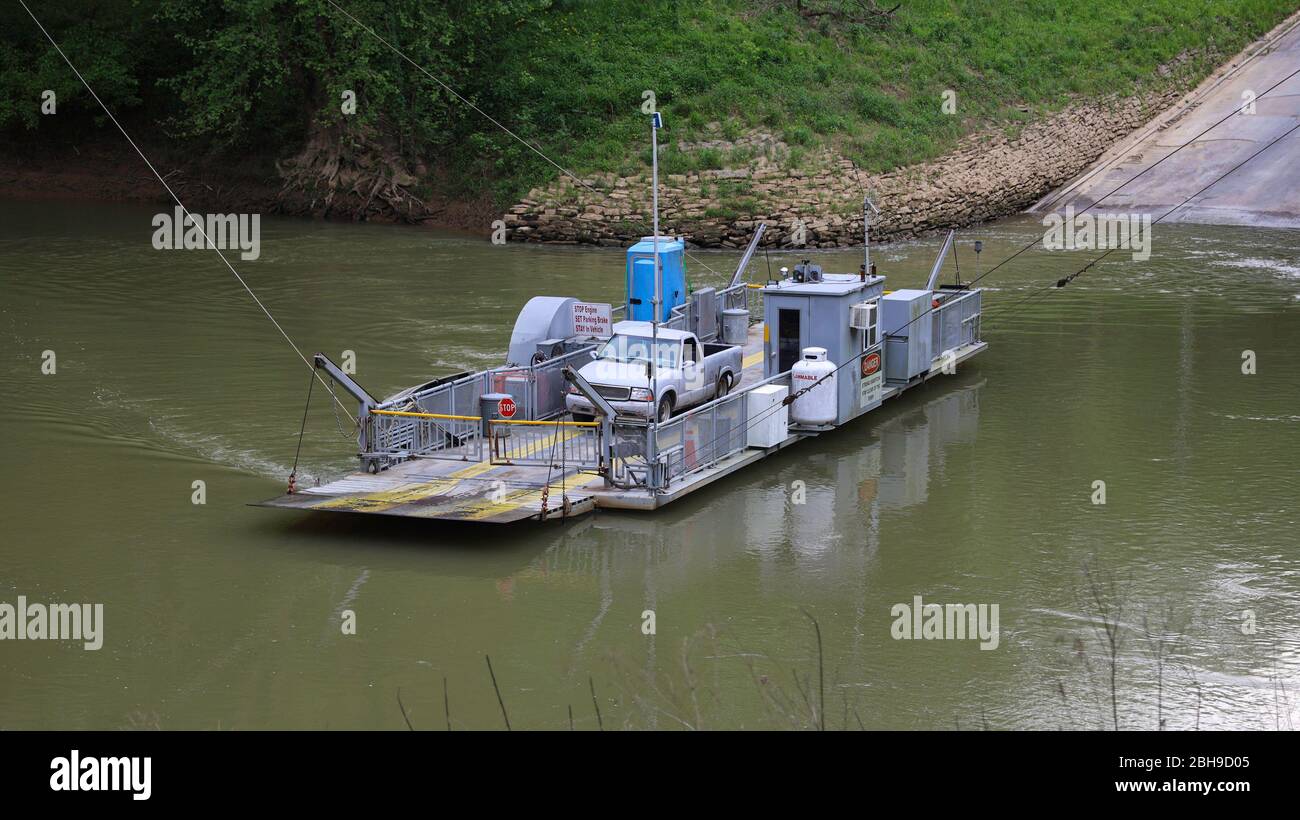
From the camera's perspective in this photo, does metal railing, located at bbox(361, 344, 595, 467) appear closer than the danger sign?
Yes

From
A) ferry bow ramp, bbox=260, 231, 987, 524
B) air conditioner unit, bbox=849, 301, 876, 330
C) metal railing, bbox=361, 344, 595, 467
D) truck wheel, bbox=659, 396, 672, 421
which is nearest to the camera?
ferry bow ramp, bbox=260, 231, 987, 524

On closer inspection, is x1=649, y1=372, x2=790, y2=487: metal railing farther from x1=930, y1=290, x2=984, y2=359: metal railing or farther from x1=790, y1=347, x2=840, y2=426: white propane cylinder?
x1=930, y1=290, x2=984, y2=359: metal railing

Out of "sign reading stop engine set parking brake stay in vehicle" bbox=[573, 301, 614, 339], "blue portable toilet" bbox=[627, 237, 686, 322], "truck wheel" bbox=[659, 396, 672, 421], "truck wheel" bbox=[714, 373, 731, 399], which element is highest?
"blue portable toilet" bbox=[627, 237, 686, 322]

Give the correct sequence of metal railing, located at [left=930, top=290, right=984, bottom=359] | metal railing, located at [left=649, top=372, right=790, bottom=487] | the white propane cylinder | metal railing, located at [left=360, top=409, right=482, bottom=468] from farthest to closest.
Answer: metal railing, located at [left=930, top=290, right=984, bottom=359] < the white propane cylinder < metal railing, located at [left=360, top=409, right=482, bottom=468] < metal railing, located at [left=649, top=372, right=790, bottom=487]

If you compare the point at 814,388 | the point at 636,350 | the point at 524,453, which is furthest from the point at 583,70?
the point at 524,453

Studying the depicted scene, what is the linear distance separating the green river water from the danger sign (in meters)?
1.00

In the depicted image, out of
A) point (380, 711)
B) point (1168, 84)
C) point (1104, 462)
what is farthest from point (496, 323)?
point (1168, 84)

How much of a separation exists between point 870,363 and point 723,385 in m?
2.50

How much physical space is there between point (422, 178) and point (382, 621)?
3623 centimetres

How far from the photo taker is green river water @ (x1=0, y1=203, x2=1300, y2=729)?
15172 mm

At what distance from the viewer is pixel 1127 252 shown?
44.1 metres

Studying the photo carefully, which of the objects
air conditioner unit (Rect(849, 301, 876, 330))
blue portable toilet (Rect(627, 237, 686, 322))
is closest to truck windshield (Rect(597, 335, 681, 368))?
air conditioner unit (Rect(849, 301, 876, 330))

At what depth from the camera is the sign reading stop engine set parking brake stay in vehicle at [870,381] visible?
25.4 metres

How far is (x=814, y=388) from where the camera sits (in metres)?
23.9
